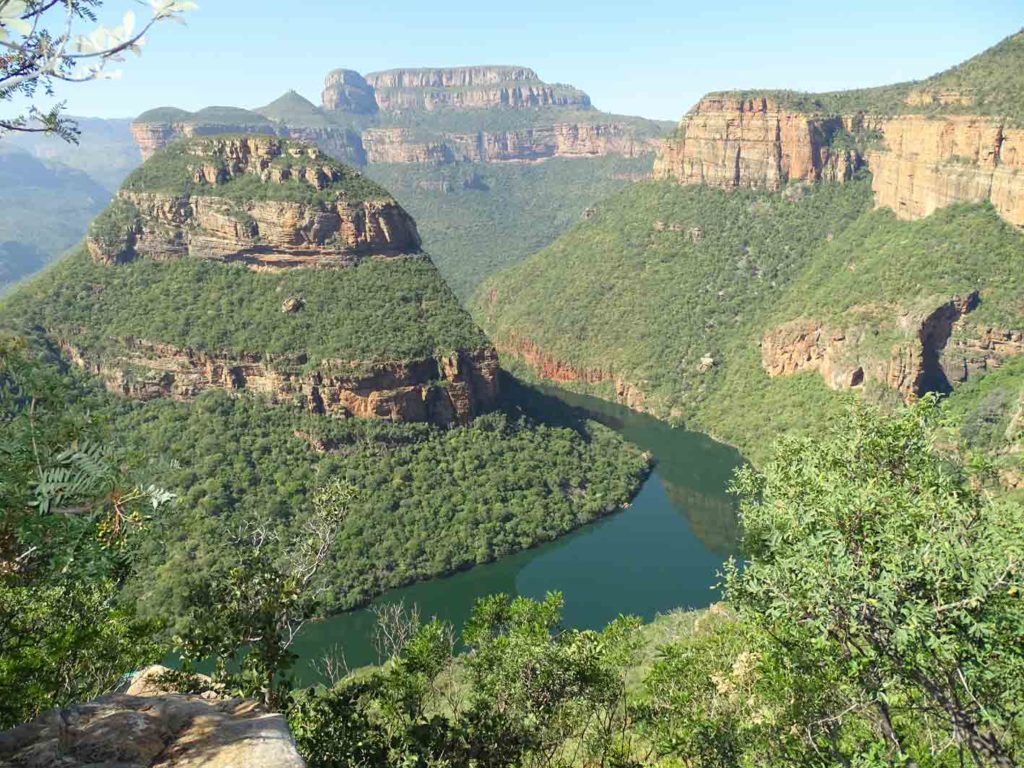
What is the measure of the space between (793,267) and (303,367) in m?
62.4

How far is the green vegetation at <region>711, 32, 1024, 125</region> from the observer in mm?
59188

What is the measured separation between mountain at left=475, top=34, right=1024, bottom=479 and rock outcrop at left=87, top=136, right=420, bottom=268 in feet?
129

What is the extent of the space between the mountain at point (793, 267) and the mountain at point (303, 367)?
21.6 metres

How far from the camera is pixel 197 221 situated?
57.2 meters

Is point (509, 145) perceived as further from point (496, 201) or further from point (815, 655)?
point (815, 655)

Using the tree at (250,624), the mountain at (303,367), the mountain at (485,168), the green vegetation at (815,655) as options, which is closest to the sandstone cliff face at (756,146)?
the mountain at (303,367)

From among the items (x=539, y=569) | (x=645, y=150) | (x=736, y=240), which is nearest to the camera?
(x=539, y=569)

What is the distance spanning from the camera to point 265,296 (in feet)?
177

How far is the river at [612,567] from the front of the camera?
132 feet

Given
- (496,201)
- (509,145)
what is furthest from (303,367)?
(509,145)

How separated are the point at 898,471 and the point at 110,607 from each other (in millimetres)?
14438

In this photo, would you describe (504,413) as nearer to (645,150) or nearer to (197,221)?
(197,221)

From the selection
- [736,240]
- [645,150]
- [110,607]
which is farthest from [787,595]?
[645,150]

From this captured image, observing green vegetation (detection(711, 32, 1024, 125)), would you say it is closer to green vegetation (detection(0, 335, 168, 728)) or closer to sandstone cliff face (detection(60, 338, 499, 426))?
sandstone cliff face (detection(60, 338, 499, 426))
